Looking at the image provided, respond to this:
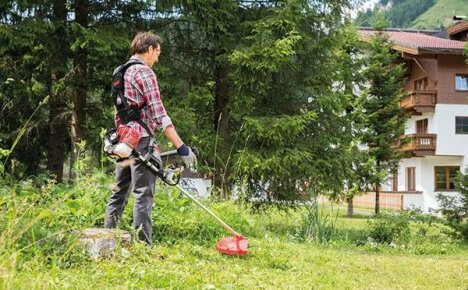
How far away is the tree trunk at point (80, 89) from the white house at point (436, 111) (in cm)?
2248

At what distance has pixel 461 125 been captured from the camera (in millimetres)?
32969

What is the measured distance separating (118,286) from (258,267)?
1.67 m

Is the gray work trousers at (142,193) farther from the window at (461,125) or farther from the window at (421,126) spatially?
the window at (421,126)

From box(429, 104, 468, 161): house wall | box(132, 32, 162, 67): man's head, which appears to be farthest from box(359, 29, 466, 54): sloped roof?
box(132, 32, 162, 67): man's head

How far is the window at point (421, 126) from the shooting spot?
34125mm

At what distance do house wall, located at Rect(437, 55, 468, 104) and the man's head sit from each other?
29281mm

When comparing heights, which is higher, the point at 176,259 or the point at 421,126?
the point at 421,126

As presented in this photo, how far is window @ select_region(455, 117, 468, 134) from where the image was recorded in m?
32.8

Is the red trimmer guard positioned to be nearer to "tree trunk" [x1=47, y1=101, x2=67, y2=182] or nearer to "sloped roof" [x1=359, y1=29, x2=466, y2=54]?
"tree trunk" [x1=47, y1=101, x2=67, y2=182]

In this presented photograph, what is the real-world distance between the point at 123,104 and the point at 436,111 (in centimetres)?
2961

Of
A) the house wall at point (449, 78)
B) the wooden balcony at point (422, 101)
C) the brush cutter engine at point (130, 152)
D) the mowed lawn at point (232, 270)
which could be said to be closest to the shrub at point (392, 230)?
the mowed lawn at point (232, 270)

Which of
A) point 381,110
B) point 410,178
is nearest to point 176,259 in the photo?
point 381,110

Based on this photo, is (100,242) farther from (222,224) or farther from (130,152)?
(222,224)

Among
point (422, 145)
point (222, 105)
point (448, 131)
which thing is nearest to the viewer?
point (222, 105)
